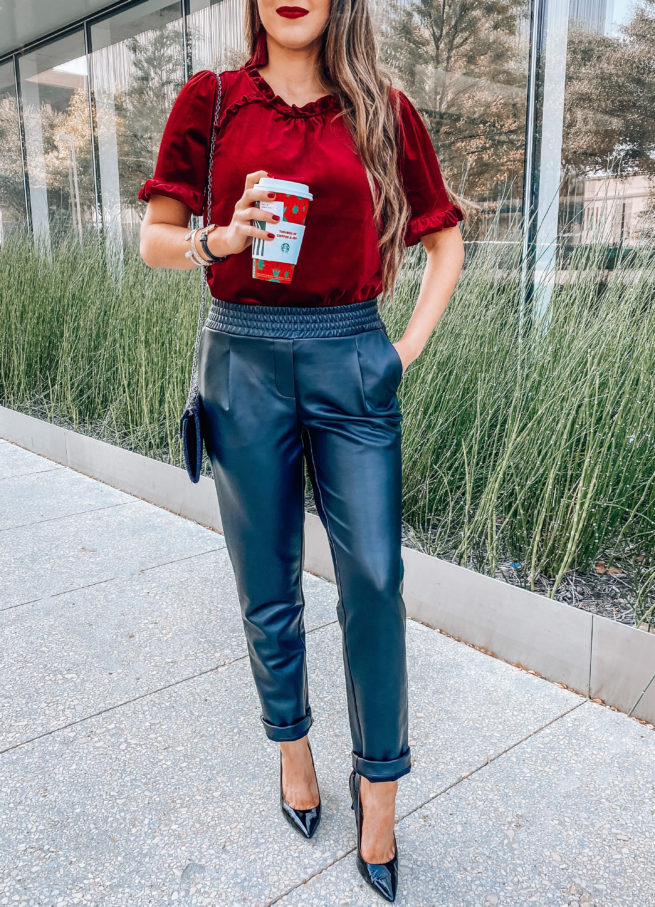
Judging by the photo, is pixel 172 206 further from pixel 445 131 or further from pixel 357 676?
pixel 445 131

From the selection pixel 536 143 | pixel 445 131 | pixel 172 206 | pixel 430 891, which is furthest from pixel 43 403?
pixel 430 891

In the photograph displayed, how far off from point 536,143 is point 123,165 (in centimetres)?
553

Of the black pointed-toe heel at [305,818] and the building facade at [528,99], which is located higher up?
the building facade at [528,99]

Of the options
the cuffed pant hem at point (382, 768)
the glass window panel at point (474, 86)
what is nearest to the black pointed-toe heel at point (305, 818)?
the cuffed pant hem at point (382, 768)

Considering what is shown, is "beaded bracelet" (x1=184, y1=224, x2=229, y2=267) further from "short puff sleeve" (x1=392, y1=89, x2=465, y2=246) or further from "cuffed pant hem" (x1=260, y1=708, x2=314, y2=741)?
"cuffed pant hem" (x1=260, y1=708, x2=314, y2=741)

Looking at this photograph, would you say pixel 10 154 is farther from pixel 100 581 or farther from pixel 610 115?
pixel 100 581

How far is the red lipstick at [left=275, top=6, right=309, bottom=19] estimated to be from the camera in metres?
1.38

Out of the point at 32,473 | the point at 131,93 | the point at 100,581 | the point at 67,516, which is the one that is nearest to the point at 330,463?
the point at 100,581

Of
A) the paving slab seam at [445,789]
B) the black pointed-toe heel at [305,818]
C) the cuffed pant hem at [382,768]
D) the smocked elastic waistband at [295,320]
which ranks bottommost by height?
the paving slab seam at [445,789]

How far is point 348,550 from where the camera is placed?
4.68ft

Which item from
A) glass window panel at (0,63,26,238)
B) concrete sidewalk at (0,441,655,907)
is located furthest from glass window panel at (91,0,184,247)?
concrete sidewalk at (0,441,655,907)

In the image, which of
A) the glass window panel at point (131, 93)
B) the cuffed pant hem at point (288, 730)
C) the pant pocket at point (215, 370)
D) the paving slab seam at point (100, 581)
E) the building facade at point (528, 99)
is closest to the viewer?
the pant pocket at point (215, 370)

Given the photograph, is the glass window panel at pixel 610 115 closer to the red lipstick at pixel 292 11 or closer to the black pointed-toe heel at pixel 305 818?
the red lipstick at pixel 292 11

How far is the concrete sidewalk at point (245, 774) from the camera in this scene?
1546 mm
